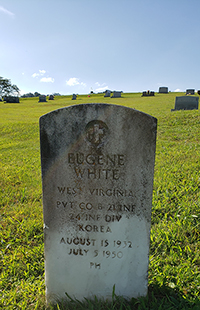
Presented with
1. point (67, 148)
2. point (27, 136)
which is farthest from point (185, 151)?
point (27, 136)

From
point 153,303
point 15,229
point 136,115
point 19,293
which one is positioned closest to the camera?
point 136,115

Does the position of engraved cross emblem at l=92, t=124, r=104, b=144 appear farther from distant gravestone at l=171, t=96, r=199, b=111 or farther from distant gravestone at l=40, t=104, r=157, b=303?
distant gravestone at l=171, t=96, r=199, b=111

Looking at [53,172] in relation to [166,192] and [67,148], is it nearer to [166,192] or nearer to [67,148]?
[67,148]

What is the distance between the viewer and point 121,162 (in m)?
1.81

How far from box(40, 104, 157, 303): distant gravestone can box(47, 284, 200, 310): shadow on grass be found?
5 cm

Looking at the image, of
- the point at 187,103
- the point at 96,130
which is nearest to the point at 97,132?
the point at 96,130

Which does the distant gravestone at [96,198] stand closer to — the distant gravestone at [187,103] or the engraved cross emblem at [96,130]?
the engraved cross emblem at [96,130]

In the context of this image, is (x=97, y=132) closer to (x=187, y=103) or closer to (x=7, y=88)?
(x=187, y=103)

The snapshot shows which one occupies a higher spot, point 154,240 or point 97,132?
point 97,132

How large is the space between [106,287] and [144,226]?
0.74 meters

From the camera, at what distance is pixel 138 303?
2.10m

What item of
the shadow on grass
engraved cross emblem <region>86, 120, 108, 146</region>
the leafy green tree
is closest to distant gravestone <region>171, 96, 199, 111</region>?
the shadow on grass

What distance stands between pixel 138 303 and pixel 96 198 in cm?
114

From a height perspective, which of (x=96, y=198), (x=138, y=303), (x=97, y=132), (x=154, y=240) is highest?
(x=97, y=132)
